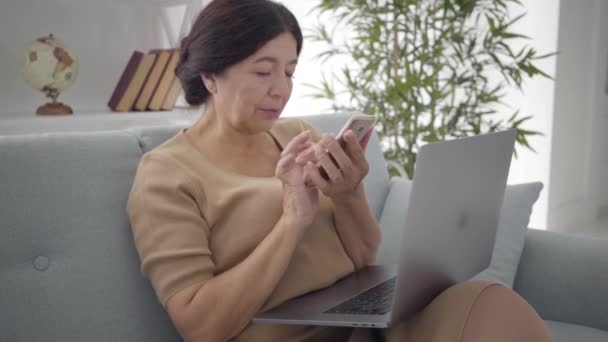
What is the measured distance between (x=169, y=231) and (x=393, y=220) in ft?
2.57

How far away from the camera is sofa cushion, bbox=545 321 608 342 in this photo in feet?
4.52

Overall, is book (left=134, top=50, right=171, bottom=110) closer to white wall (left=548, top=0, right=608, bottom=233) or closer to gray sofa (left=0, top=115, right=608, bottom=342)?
gray sofa (left=0, top=115, right=608, bottom=342)

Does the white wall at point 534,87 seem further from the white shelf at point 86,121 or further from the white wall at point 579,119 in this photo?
the white shelf at point 86,121

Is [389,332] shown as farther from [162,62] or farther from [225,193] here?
[162,62]

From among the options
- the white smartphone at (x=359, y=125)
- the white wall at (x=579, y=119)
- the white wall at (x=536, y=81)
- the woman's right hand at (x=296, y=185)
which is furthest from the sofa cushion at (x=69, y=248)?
the white wall at (x=579, y=119)

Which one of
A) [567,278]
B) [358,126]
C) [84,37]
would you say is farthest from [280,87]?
[84,37]

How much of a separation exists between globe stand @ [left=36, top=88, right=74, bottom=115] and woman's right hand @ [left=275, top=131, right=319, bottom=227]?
1335mm

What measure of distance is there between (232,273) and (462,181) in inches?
16.2

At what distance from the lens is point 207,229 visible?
43.7 inches

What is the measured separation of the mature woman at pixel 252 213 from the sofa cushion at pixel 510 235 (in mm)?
385

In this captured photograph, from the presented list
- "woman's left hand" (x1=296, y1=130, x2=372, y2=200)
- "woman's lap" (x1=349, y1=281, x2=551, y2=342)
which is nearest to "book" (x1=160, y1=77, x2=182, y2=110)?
"woman's left hand" (x1=296, y1=130, x2=372, y2=200)

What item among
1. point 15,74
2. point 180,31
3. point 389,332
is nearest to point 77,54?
point 15,74

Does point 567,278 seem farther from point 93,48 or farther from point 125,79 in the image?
point 93,48

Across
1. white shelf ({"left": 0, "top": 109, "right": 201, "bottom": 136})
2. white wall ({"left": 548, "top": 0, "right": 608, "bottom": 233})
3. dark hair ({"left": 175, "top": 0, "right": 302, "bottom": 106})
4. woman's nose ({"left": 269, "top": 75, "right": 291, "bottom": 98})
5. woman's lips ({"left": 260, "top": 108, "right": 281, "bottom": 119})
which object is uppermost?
dark hair ({"left": 175, "top": 0, "right": 302, "bottom": 106})
